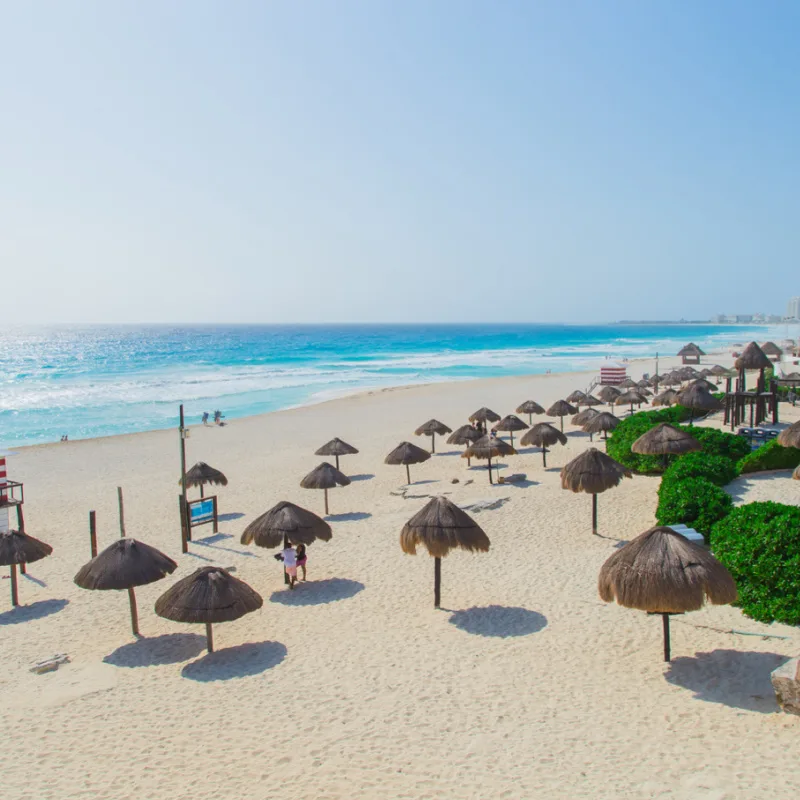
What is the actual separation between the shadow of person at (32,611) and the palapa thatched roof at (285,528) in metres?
3.62

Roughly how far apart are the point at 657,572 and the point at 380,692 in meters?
3.88

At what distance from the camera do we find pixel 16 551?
11.6 meters

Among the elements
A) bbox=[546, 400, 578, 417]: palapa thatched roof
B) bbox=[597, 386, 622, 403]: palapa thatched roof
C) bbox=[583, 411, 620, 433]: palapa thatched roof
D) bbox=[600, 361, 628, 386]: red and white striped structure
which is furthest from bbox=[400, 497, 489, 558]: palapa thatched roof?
bbox=[600, 361, 628, 386]: red and white striped structure

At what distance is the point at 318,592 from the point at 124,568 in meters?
3.52

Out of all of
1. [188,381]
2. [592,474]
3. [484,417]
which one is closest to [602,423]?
[484,417]

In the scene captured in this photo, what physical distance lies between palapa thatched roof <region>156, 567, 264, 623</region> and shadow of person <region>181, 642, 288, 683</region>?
0.77m

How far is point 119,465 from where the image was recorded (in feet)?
83.2

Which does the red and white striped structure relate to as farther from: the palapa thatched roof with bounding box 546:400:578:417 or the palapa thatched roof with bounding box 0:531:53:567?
the palapa thatched roof with bounding box 0:531:53:567

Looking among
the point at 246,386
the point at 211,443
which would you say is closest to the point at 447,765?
the point at 211,443

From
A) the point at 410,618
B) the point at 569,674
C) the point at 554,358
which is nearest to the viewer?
the point at 569,674

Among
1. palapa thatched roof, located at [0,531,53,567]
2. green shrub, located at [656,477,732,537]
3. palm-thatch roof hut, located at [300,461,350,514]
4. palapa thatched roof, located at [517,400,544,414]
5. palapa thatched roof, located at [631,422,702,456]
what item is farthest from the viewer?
palapa thatched roof, located at [517,400,544,414]

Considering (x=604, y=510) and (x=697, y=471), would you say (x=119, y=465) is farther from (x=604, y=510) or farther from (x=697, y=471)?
(x=697, y=471)

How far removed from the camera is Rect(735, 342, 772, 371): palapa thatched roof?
896 inches

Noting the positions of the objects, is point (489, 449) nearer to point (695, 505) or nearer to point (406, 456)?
point (406, 456)
